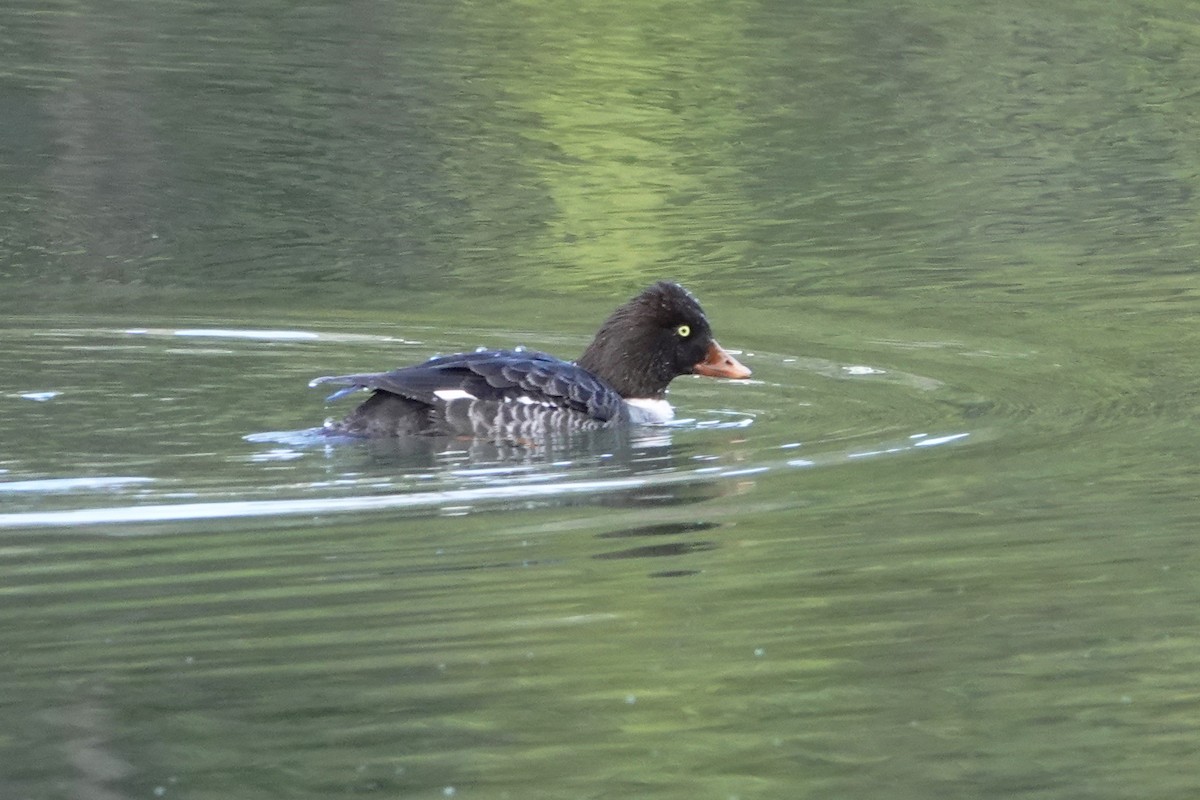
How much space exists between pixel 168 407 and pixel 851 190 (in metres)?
9.38

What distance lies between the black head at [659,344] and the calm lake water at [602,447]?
291 millimetres

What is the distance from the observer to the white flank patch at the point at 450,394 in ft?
34.9

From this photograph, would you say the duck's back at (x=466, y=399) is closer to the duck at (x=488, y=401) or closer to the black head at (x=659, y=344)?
the duck at (x=488, y=401)

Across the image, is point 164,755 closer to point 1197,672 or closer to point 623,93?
point 1197,672

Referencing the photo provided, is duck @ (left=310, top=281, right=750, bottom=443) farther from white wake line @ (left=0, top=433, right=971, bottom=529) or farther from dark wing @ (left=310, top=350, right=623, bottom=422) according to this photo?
white wake line @ (left=0, top=433, right=971, bottom=529)

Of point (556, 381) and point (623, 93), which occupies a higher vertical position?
point (623, 93)

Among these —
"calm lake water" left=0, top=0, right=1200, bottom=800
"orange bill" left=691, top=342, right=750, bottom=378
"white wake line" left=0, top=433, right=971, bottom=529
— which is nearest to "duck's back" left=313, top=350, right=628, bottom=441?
"calm lake water" left=0, top=0, right=1200, bottom=800

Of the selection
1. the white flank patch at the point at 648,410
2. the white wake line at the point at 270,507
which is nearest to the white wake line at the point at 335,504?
the white wake line at the point at 270,507

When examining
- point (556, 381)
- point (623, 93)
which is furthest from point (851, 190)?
point (556, 381)

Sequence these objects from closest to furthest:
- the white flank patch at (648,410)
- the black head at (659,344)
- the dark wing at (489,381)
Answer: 1. the dark wing at (489,381)
2. the white flank patch at (648,410)
3. the black head at (659,344)

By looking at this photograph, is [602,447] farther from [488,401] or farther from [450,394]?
[450,394]

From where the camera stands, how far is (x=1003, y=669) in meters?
6.73

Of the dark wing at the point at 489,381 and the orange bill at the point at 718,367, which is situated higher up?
the dark wing at the point at 489,381

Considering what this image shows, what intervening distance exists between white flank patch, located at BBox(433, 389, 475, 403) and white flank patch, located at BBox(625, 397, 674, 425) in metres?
1.08
